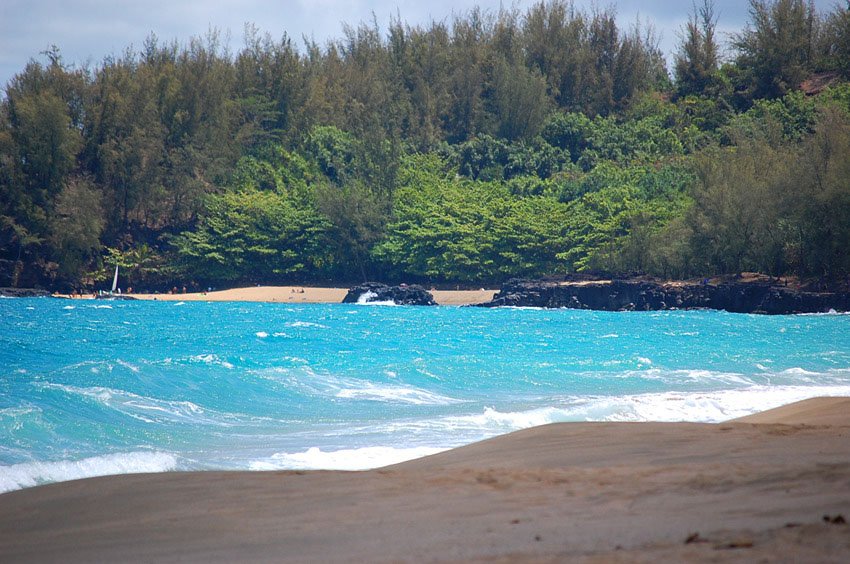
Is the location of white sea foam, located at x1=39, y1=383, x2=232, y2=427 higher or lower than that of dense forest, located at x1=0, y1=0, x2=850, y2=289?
lower

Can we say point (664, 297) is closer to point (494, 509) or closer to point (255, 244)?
point (255, 244)

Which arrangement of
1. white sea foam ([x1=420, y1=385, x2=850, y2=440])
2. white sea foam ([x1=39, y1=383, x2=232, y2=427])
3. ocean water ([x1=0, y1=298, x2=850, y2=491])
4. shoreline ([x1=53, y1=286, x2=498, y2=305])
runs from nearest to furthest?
ocean water ([x1=0, y1=298, x2=850, y2=491]) < white sea foam ([x1=420, y1=385, x2=850, y2=440]) < white sea foam ([x1=39, y1=383, x2=232, y2=427]) < shoreline ([x1=53, y1=286, x2=498, y2=305])

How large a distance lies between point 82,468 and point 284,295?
50838mm

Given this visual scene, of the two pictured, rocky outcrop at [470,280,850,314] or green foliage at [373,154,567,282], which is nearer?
rocky outcrop at [470,280,850,314]

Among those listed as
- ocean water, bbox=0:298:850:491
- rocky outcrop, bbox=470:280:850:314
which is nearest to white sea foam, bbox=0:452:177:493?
ocean water, bbox=0:298:850:491

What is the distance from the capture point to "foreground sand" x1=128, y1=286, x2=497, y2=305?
2157 inches

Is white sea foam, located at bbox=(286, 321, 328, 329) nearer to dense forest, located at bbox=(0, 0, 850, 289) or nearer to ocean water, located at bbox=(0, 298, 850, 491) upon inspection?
ocean water, located at bbox=(0, 298, 850, 491)

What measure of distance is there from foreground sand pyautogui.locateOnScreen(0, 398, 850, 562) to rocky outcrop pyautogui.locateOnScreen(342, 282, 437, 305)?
43054 millimetres

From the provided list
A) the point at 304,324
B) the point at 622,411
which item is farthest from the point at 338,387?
the point at 304,324

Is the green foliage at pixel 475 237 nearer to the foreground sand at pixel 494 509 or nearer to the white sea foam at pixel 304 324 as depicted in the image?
the white sea foam at pixel 304 324

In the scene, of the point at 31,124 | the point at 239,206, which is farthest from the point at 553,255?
the point at 31,124

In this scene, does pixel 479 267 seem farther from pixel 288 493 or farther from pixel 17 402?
pixel 288 493

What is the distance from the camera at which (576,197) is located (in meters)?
59.6

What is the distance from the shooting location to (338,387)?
46.1 ft
